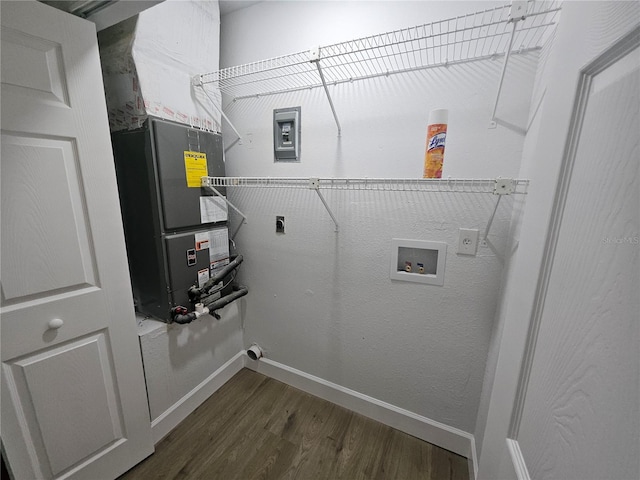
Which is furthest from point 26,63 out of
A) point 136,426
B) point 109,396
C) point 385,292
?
point 385,292

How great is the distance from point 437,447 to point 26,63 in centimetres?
238

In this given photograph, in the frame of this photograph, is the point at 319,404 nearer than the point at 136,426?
No

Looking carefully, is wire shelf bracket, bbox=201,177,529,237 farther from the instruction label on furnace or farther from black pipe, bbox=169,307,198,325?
black pipe, bbox=169,307,198,325

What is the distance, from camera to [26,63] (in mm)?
786

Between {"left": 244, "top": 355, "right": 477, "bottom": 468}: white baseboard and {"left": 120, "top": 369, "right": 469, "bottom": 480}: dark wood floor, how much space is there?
37 mm

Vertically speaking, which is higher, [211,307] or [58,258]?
[58,258]

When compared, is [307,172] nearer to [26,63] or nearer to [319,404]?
[26,63]

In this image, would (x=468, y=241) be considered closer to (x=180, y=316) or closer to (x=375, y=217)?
(x=375, y=217)

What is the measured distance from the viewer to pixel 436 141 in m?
0.90

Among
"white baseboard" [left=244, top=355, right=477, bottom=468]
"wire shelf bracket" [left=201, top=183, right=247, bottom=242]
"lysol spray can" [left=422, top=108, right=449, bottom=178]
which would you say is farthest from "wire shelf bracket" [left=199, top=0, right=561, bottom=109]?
"white baseboard" [left=244, top=355, right=477, bottom=468]

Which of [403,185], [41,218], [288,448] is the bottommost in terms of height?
[288,448]

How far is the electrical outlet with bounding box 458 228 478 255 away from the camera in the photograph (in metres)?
1.12

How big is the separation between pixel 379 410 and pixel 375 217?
115cm

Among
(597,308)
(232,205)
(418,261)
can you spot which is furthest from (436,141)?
(232,205)
